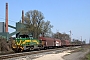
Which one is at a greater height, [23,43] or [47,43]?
[23,43]

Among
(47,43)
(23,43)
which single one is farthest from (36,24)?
(23,43)

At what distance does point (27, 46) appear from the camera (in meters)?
36.7

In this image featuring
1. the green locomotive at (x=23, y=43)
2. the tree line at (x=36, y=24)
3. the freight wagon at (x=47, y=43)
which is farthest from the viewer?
the tree line at (x=36, y=24)

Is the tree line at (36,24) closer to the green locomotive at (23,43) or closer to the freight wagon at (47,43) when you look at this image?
the freight wagon at (47,43)

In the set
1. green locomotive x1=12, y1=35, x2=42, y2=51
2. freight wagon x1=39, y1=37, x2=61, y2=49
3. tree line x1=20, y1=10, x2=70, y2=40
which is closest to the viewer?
green locomotive x1=12, y1=35, x2=42, y2=51

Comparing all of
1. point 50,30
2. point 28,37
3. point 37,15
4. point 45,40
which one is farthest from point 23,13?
point 28,37

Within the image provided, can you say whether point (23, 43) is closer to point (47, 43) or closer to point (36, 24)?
point (47, 43)

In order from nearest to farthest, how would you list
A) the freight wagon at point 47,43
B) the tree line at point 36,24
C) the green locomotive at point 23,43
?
the green locomotive at point 23,43
the freight wagon at point 47,43
the tree line at point 36,24

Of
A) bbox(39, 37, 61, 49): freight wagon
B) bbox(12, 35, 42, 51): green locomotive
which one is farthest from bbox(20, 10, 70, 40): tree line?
bbox(12, 35, 42, 51): green locomotive

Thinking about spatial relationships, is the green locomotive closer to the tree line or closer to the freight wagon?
the freight wagon

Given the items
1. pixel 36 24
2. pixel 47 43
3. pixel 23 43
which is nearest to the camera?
pixel 23 43

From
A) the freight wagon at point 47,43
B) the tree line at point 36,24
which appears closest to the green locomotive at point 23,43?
the freight wagon at point 47,43

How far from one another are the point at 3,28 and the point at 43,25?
1642 cm

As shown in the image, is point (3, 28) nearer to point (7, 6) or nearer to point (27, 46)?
point (7, 6)
